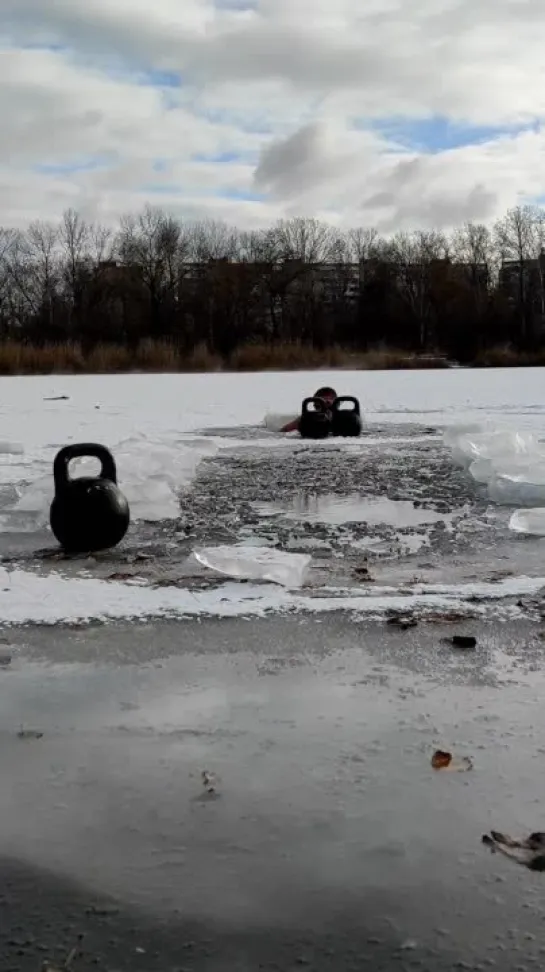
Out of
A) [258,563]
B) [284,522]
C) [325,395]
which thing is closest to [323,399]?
[325,395]

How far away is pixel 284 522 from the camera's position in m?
7.71

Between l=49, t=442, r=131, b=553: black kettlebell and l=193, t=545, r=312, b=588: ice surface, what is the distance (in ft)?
2.05

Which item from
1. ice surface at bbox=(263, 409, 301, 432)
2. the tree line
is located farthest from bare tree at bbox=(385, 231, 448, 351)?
ice surface at bbox=(263, 409, 301, 432)

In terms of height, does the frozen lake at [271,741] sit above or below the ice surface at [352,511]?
below

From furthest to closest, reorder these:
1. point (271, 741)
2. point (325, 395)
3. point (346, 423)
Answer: point (325, 395)
point (346, 423)
point (271, 741)

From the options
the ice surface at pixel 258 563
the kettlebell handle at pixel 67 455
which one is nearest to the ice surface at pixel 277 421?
the kettlebell handle at pixel 67 455

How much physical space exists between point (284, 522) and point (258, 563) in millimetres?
1817

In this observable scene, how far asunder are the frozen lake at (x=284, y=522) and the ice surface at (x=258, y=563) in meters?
0.01

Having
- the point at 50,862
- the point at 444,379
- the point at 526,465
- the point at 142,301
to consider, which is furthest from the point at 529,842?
the point at 142,301

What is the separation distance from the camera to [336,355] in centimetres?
4028

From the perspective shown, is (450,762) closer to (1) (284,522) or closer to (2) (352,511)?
(1) (284,522)

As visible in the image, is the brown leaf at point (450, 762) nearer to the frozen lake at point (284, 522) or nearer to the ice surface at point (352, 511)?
the frozen lake at point (284, 522)

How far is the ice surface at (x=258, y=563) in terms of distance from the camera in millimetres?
5676

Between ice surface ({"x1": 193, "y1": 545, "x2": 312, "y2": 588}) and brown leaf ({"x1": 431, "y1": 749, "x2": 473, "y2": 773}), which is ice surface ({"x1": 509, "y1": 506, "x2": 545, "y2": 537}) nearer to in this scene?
ice surface ({"x1": 193, "y1": 545, "x2": 312, "y2": 588})
